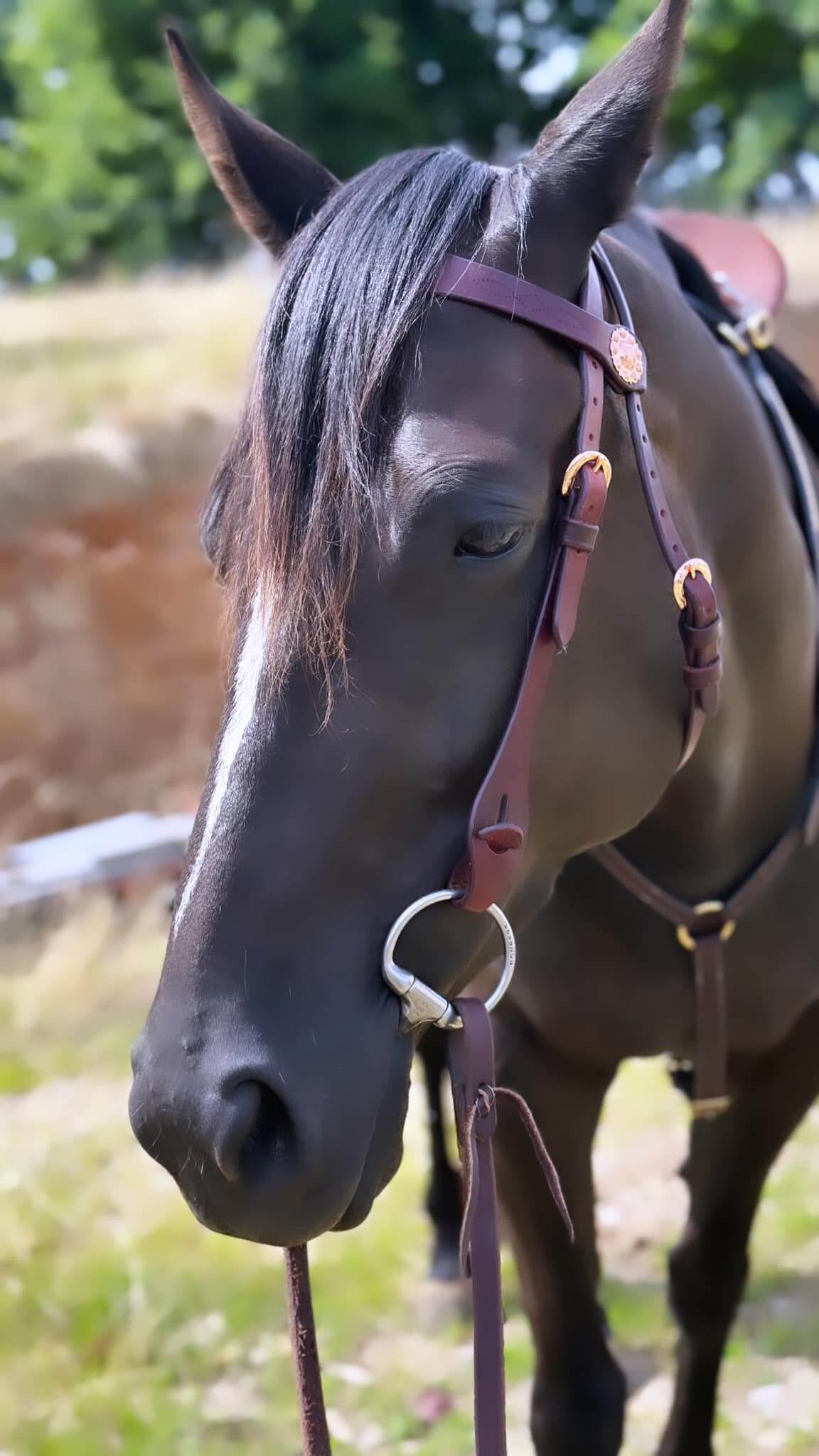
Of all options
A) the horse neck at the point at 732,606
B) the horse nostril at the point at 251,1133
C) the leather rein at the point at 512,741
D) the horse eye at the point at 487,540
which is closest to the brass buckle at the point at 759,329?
the horse neck at the point at 732,606

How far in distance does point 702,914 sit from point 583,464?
760 mm

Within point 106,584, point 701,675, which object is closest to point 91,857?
point 106,584

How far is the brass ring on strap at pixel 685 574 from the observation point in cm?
139

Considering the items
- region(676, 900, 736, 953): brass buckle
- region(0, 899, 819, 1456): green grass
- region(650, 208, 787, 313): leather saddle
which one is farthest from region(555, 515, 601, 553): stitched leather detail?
region(0, 899, 819, 1456): green grass

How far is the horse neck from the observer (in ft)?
5.11

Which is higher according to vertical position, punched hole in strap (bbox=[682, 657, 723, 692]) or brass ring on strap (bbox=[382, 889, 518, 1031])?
punched hole in strap (bbox=[682, 657, 723, 692])

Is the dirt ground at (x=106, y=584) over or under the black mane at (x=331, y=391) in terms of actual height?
under

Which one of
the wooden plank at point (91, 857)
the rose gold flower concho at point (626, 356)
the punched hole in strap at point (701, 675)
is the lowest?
the wooden plank at point (91, 857)

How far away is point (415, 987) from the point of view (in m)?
1.18

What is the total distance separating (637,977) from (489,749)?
0.73 metres

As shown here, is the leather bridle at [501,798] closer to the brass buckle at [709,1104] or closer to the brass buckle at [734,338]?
the brass buckle at [734,338]

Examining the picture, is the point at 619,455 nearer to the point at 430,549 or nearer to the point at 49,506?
the point at 430,549

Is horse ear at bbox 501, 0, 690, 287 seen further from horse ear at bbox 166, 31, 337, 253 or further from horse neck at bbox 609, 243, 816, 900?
horse ear at bbox 166, 31, 337, 253

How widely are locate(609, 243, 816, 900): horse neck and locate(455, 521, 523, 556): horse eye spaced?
35cm
